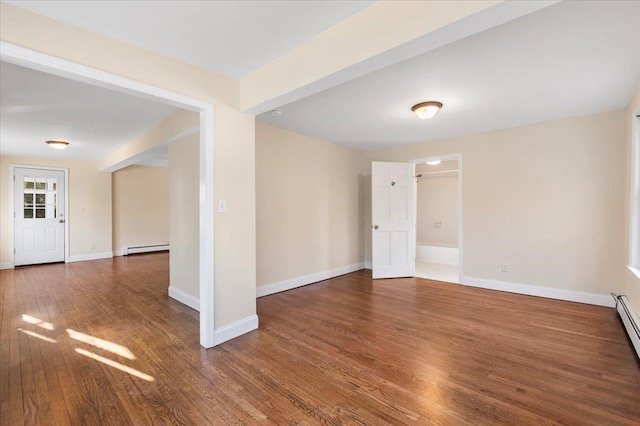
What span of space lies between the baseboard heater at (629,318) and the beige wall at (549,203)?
1.20 ft

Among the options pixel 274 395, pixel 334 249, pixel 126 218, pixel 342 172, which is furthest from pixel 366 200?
pixel 126 218

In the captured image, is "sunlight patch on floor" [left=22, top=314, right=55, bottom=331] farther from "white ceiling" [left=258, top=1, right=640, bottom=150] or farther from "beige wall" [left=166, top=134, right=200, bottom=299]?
"white ceiling" [left=258, top=1, right=640, bottom=150]

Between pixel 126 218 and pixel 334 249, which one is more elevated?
pixel 126 218

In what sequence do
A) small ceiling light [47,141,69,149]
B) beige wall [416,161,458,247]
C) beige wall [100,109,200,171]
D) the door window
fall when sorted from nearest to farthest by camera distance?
beige wall [100,109,200,171], small ceiling light [47,141,69,149], the door window, beige wall [416,161,458,247]

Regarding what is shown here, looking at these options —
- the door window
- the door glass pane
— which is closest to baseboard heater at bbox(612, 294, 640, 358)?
the door window

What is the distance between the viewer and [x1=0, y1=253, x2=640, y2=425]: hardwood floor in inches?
68.9

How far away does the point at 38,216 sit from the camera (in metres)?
6.54

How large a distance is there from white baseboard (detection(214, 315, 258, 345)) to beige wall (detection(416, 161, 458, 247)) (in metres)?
5.70

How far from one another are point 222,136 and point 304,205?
2.24 m

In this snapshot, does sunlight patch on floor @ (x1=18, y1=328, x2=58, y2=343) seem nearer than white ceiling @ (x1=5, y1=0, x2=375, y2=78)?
No

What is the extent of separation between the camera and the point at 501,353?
2.44m

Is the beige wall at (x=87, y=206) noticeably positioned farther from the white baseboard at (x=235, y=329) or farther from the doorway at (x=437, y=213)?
the doorway at (x=437, y=213)

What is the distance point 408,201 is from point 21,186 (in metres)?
8.43

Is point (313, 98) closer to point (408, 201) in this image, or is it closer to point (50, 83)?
point (50, 83)
